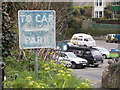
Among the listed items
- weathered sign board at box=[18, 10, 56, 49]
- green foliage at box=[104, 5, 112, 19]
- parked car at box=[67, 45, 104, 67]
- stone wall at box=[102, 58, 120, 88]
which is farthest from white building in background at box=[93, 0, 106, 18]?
weathered sign board at box=[18, 10, 56, 49]

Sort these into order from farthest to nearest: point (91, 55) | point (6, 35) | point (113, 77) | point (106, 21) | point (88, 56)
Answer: point (106, 21), point (88, 56), point (91, 55), point (113, 77), point (6, 35)

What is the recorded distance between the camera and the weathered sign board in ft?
13.9

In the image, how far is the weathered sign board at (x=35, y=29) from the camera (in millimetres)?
4246

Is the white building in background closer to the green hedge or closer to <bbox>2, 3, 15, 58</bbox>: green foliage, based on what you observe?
the green hedge

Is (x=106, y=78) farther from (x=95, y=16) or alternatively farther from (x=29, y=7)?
(x=95, y=16)

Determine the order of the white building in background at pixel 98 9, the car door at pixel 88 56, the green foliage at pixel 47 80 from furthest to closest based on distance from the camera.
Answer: the white building in background at pixel 98 9, the car door at pixel 88 56, the green foliage at pixel 47 80

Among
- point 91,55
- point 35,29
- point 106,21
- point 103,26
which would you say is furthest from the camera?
point 106,21

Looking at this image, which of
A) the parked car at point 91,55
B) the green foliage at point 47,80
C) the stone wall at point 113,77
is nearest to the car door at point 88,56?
the parked car at point 91,55

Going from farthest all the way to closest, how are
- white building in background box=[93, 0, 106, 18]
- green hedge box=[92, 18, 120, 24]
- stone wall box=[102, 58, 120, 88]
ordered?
white building in background box=[93, 0, 106, 18]
green hedge box=[92, 18, 120, 24]
stone wall box=[102, 58, 120, 88]

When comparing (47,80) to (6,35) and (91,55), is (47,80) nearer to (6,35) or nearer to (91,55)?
(6,35)

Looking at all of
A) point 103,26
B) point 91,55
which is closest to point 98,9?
point 103,26

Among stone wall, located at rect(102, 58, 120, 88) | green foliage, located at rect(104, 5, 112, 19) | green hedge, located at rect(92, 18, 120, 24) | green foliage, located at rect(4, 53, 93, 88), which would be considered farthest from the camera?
green foliage, located at rect(104, 5, 112, 19)

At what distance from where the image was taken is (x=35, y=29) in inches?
168

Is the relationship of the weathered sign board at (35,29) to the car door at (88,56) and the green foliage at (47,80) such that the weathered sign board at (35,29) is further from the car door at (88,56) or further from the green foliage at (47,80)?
the car door at (88,56)
